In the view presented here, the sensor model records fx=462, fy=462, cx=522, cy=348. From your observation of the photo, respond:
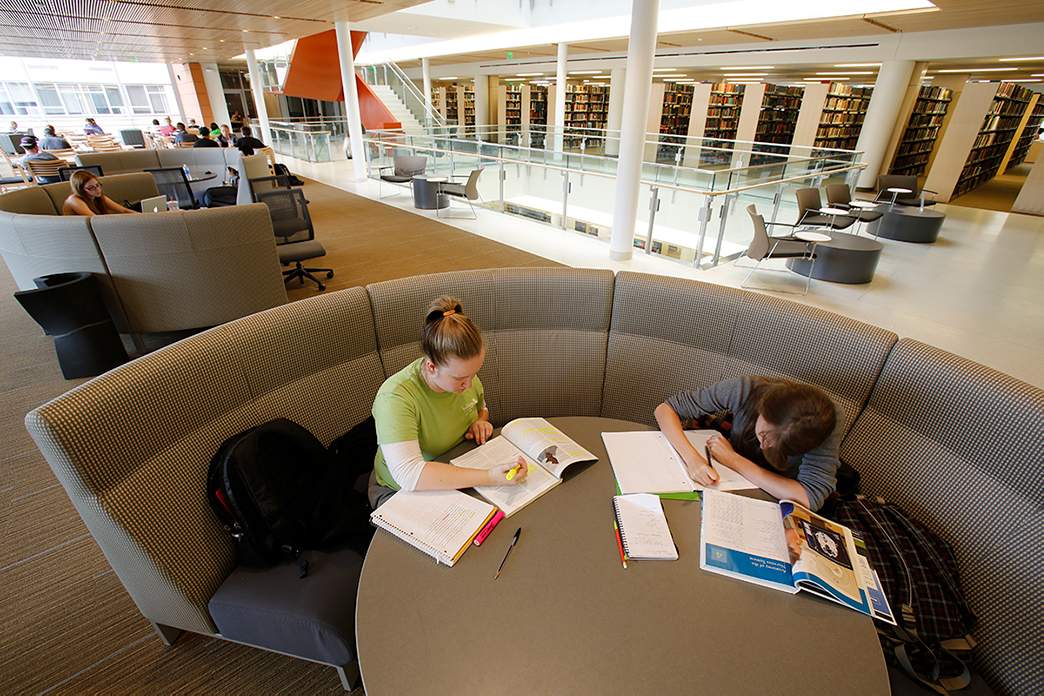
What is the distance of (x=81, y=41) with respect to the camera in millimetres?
10672

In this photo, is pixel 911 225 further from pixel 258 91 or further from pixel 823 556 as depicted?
pixel 258 91

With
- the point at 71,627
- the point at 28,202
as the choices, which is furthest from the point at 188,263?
the point at 71,627

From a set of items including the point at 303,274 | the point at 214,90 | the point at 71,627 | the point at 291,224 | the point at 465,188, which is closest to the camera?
the point at 71,627

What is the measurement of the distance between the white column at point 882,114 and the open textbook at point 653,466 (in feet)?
36.3

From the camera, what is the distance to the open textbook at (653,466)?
4.65 feet

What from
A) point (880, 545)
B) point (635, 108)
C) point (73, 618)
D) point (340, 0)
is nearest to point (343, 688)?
point (73, 618)

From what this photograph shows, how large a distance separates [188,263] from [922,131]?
614 inches

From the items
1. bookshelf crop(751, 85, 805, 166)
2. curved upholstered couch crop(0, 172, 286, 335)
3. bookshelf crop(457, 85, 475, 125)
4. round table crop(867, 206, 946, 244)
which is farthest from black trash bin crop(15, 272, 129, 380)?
bookshelf crop(457, 85, 475, 125)

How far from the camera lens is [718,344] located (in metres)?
2.14

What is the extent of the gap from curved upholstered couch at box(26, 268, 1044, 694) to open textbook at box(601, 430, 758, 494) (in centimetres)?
62

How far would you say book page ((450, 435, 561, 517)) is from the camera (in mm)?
1339

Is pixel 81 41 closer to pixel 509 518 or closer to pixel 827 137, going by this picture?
pixel 509 518

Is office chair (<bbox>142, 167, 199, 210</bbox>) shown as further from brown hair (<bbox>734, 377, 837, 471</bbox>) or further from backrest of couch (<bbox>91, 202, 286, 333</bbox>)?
brown hair (<bbox>734, 377, 837, 471</bbox>)

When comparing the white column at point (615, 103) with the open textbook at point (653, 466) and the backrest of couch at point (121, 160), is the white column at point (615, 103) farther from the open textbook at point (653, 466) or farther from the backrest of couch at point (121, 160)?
the open textbook at point (653, 466)
